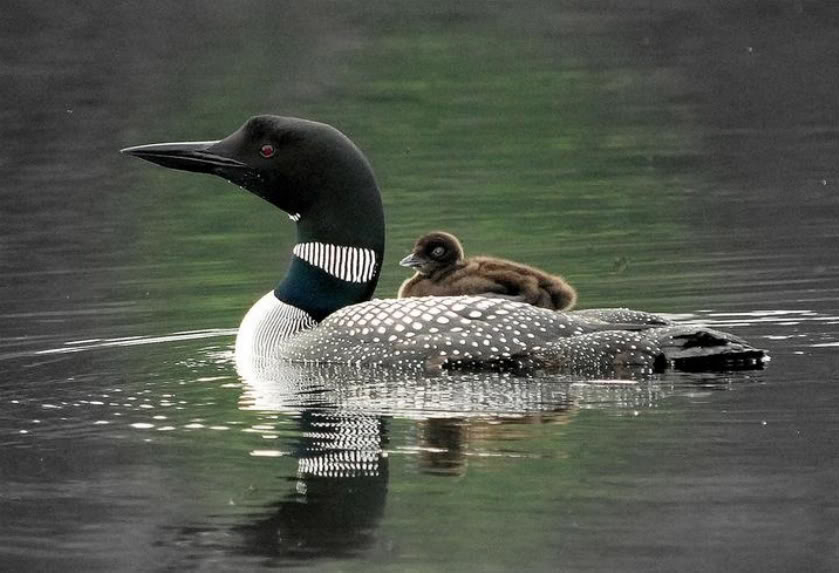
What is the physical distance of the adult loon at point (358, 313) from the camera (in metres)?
7.12

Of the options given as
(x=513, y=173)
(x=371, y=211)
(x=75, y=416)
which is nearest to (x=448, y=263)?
(x=371, y=211)

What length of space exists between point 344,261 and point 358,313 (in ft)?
1.41

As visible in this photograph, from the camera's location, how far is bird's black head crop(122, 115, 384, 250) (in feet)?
26.1

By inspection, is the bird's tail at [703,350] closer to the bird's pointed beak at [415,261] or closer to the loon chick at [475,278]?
the loon chick at [475,278]

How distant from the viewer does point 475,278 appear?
7996mm

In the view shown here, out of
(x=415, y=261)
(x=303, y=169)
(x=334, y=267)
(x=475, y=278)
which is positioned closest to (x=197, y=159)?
(x=303, y=169)

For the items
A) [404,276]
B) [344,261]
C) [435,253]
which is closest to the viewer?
[344,261]

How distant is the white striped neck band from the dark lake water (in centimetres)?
55

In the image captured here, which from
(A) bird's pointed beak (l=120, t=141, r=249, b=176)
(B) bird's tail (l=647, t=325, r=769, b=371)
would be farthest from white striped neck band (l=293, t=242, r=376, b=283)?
(B) bird's tail (l=647, t=325, r=769, b=371)

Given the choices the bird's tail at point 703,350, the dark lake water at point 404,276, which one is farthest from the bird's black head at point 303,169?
the bird's tail at point 703,350

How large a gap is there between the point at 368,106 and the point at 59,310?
7.84 m

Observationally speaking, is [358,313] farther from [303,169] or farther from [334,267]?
[303,169]

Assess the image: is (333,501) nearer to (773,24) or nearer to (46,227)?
(46,227)

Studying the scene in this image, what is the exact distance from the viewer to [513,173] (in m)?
13.3
